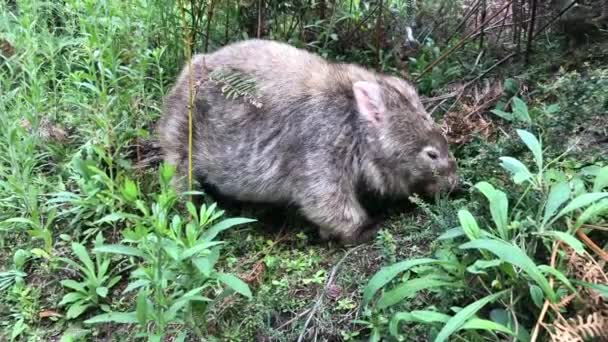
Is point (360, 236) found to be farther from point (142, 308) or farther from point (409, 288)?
point (142, 308)

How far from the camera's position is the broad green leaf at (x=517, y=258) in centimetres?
252

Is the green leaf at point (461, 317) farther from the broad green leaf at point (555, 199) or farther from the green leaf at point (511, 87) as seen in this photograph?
the green leaf at point (511, 87)

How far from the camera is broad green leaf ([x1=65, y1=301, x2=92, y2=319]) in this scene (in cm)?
361

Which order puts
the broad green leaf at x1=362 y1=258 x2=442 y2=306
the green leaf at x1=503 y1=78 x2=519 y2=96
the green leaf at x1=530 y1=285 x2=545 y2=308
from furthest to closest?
the green leaf at x1=503 y1=78 x2=519 y2=96
the broad green leaf at x1=362 y1=258 x2=442 y2=306
the green leaf at x1=530 y1=285 x2=545 y2=308

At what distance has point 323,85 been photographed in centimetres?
415

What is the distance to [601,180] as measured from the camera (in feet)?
9.61

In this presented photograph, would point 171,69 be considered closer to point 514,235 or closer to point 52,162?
point 52,162

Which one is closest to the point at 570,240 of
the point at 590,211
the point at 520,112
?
the point at 590,211

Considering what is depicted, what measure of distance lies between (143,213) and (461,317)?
1762 mm

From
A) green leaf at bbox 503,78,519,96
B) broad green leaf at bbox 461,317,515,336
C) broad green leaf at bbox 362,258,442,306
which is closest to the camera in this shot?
broad green leaf at bbox 461,317,515,336

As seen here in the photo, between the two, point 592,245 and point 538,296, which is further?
point 592,245

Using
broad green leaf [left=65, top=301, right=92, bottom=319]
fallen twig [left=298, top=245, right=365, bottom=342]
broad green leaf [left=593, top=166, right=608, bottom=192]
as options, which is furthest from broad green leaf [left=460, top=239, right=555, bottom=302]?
broad green leaf [left=65, top=301, right=92, bottom=319]

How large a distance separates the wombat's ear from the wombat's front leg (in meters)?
0.50

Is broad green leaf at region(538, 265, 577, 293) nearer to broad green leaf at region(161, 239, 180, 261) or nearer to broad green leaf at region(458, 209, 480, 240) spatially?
broad green leaf at region(458, 209, 480, 240)
